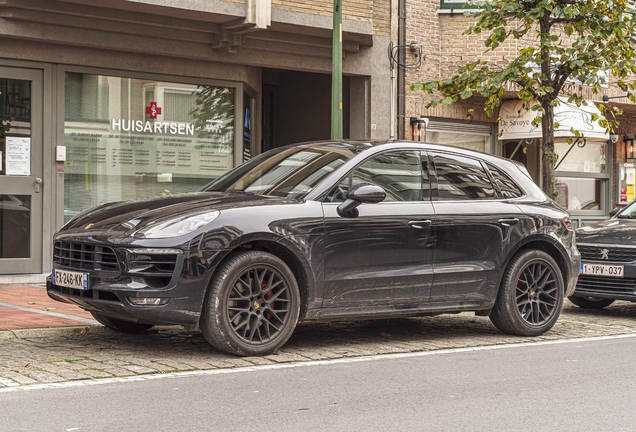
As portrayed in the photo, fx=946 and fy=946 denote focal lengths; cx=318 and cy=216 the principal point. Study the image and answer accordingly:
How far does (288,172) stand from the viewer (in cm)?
785

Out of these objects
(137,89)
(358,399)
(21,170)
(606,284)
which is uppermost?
(137,89)

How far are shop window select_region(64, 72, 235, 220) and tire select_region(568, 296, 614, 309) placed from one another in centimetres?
643

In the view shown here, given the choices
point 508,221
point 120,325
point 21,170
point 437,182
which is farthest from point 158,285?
point 21,170

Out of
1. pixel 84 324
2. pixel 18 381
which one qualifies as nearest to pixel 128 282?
pixel 18 381

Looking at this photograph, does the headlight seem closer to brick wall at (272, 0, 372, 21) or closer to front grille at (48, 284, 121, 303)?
front grille at (48, 284, 121, 303)

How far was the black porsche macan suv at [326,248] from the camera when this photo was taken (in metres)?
6.72

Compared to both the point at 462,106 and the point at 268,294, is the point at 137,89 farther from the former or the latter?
the point at 268,294

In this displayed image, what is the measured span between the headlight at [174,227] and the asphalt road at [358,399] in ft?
3.32

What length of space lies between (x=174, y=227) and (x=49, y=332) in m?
2.06

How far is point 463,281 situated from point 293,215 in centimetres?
182

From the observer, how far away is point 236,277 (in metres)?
6.85

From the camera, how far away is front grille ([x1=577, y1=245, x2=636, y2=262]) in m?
10.3

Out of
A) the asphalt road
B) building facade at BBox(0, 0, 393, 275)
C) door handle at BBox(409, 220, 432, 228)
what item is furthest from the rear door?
building facade at BBox(0, 0, 393, 275)

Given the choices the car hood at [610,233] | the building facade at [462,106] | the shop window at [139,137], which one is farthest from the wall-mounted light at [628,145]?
the car hood at [610,233]
